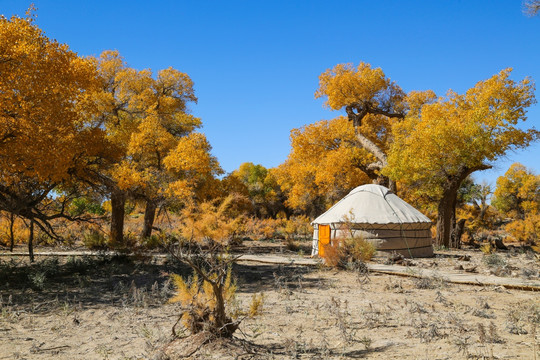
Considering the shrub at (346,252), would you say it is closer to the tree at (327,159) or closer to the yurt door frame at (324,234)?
the yurt door frame at (324,234)

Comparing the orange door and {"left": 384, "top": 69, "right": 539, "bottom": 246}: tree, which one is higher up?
{"left": 384, "top": 69, "right": 539, "bottom": 246}: tree

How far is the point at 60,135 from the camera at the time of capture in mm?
10281

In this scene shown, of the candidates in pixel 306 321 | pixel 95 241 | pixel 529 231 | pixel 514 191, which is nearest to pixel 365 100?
pixel 529 231

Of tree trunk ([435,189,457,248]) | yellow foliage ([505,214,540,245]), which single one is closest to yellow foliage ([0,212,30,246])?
tree trunk ([435,189,457,248])

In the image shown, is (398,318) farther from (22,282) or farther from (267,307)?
(22,282)

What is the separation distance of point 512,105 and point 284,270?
12029 mm

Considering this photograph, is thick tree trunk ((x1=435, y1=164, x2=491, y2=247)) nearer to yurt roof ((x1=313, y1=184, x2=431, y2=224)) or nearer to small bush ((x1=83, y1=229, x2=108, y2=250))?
yurt roof ((x1=313, y1=184, x2=431, y2=224))

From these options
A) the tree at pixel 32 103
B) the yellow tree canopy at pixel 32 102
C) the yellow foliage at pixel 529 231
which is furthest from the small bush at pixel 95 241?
the yellow foliage at pixel 529 231

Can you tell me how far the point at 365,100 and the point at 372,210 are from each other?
32.0ft

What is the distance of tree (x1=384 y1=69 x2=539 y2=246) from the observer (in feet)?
56.6

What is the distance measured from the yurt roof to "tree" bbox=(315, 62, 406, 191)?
17.0ft

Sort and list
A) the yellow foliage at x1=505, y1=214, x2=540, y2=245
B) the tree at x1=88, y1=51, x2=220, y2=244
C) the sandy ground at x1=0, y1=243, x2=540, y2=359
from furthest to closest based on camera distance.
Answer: the yellow foliage at x1=505, y1=214, x2=540, y2=245, the tree at x1=88, y1=51, x2=220, y2=244, the sandy ground at x1=0, y1=243, x2=540, y2=359

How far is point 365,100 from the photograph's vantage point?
78.8 feet

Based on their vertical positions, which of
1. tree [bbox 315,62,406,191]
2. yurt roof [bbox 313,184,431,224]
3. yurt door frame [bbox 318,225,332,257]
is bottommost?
yurt door frame [bbox 318,225,332,257]
